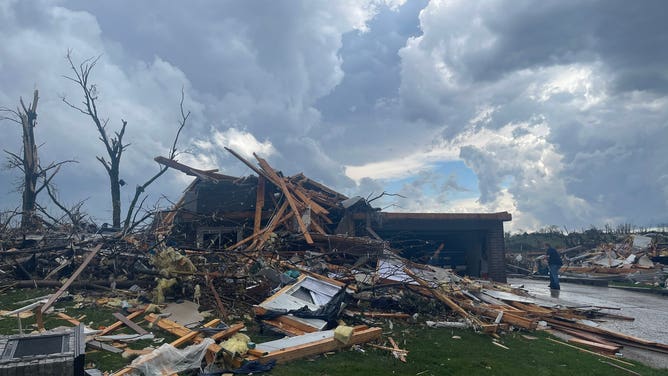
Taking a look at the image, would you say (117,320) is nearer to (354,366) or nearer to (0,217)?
(354,366)

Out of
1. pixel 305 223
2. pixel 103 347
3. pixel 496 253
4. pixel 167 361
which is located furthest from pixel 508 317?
pixel 496 253

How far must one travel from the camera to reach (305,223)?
12.4m

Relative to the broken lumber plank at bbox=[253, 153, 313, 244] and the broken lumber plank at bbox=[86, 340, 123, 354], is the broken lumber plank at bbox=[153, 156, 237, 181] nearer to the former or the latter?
the broken lumber plank at bbox=[253, 153, 313, 244]

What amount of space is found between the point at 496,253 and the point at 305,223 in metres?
8.13

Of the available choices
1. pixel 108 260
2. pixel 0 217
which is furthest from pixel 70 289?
pixel 0 217

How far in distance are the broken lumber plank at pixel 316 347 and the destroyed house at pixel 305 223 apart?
4994mm

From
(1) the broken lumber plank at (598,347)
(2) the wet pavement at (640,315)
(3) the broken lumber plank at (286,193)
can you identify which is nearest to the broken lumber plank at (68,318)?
(3) the broken lumber plank at (286,193)

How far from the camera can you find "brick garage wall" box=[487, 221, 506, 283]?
15930mm

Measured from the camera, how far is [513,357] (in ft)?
19.4

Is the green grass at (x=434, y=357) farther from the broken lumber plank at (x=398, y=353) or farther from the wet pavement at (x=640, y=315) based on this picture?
the wet pavement at (x=640, y=315)

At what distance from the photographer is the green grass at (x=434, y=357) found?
4.88 meters

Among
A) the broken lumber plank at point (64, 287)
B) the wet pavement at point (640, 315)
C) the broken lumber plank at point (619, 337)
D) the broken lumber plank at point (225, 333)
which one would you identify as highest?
the broken lumber plank at point (64, 287)

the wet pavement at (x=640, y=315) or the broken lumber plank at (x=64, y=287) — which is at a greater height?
the broken lumber plank at (x=64, y=287)

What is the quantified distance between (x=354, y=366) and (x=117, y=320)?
404 cm
